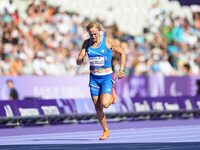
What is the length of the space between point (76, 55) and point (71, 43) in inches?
46.8

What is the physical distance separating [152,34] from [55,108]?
11.0 m

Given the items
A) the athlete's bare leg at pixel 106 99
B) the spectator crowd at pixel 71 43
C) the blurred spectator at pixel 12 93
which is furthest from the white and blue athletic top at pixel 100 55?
the spectator crowd at pixel 71 43

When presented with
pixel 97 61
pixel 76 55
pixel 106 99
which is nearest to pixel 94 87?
pixel 106 99

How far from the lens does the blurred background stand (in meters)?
20.8

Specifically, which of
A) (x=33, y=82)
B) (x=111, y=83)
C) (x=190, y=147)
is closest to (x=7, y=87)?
(x=33, y=82)

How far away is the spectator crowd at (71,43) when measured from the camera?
2220 centimetres

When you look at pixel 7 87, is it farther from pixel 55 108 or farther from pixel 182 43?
pixel 182 43

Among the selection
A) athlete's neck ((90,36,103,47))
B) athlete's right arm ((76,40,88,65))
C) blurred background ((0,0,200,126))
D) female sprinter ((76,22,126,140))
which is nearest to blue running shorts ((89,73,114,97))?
female sprinter ((76,22,126,140))

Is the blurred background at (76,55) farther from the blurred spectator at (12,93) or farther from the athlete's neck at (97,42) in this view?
the athlete's neck at (97,42)

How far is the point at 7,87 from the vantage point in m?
20.2

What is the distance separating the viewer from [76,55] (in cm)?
2436

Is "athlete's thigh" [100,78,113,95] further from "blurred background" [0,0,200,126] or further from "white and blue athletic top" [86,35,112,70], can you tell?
"blurred background" [0,0,200,126]

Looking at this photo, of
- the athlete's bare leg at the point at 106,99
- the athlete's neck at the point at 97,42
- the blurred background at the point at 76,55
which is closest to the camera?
the athlete's bare leg at the point at 106,99

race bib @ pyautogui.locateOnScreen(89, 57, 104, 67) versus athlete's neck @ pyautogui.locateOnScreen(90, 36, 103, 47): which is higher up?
athlete's neck @ pyautogui.locateOnScreen(90, 36, 103, 47)
